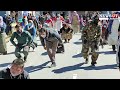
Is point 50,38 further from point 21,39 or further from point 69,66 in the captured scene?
point 69,66

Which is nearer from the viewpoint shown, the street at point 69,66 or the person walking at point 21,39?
the street at point 69,66

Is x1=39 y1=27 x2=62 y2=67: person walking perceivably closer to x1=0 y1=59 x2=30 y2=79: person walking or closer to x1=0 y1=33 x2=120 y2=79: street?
x1=0 y1=33 x2=120 y2=79: street

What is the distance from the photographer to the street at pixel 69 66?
8344mm

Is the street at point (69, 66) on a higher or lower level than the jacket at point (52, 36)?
lower

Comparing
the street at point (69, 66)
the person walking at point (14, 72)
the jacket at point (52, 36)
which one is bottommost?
the street at point (69, 66)

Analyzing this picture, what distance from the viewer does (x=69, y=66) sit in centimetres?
948

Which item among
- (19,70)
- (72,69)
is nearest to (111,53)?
(72,69)

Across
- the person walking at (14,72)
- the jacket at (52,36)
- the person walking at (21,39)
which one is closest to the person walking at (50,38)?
the jacket at (52,36)

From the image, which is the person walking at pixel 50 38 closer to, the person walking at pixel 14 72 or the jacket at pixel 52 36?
the jacket at pixel 52 36

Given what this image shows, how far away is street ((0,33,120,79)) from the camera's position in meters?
8.34

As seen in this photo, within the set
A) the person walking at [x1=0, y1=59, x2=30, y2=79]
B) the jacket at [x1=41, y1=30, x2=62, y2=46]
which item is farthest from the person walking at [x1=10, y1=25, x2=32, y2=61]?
the person walking at [x1=0, y1=59, x2=30, y2=79]

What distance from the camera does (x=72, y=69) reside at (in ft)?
29.8

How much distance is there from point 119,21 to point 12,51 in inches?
161
